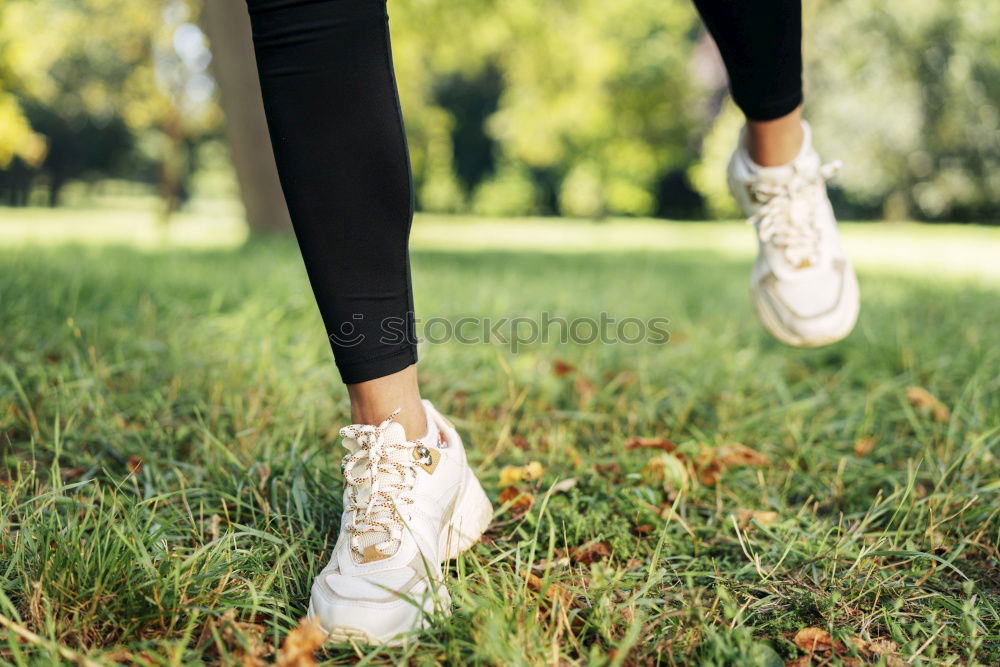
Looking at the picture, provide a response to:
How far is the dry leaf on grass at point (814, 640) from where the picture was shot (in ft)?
3.02

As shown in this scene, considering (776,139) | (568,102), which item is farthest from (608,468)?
(568,102)

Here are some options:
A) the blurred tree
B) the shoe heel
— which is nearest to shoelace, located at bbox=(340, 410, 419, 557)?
the shoe heel

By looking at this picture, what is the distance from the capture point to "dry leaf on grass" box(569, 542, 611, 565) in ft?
3.79

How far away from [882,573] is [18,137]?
6944mm

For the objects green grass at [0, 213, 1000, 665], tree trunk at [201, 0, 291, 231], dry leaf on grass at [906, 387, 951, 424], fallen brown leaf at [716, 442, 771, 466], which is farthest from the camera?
tree trunk at [201, 0, 291, 231]

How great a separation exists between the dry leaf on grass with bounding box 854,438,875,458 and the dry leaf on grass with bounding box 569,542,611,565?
762 millimetres

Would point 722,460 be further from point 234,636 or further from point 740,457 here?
point 234,636

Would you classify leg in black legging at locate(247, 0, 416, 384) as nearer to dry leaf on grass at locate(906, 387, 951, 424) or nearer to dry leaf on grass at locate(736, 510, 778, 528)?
dry leaf on grass at locate(736, 510, 778, 528)

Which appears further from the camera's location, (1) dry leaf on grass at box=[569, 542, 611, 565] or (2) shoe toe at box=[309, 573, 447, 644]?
(1) dry leaf on grass at box=[569, 542, 611, 565]

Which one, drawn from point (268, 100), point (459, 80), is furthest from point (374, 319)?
point (459, 80)

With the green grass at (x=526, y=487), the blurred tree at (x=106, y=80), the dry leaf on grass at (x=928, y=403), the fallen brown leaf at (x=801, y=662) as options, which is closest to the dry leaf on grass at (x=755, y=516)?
the green grass at (x=526, y=487)

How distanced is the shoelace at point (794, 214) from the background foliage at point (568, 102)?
4.80m

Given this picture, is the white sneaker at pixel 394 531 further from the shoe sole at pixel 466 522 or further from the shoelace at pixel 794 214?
the shoelace at pixel 794 214

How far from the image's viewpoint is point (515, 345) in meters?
2.48
